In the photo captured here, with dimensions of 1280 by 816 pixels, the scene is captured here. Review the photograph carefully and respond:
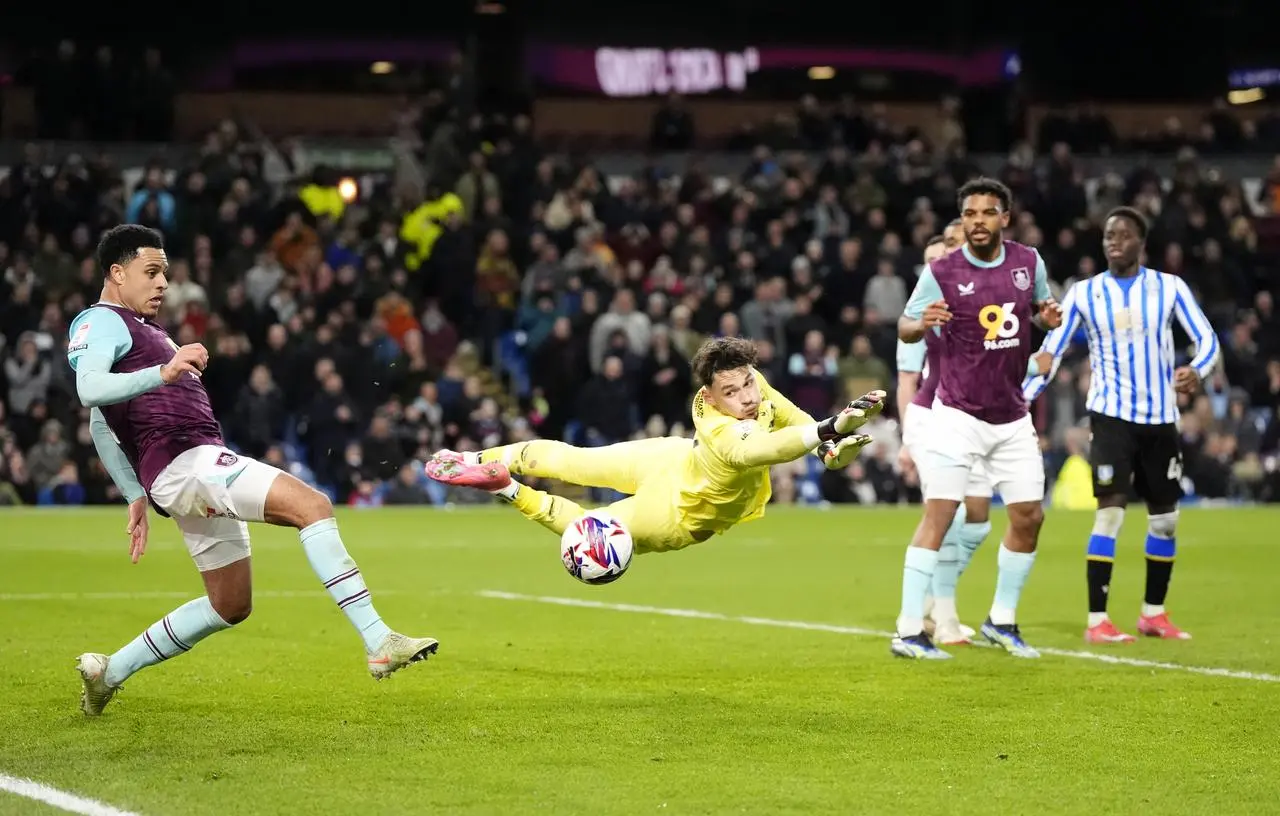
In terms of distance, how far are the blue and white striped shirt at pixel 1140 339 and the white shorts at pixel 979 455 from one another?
123 centimetres

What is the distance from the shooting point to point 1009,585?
11.2m

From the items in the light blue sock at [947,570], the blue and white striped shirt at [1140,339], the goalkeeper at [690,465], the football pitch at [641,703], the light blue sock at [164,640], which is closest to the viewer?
the football pitch at [641,703]

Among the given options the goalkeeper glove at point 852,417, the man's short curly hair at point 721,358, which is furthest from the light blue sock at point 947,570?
the goalkeeper glove at point 852,417

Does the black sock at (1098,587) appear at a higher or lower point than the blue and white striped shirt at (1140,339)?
lower

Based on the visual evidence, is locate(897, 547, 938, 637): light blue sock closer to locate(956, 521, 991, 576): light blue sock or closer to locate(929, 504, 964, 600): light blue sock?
locate(929, 504, 964, 600): light blue sock

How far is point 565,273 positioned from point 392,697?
55.0ft

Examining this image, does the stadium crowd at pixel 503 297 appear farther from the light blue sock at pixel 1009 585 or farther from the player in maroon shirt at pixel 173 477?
the player in maroon shirt at pixel 173 477

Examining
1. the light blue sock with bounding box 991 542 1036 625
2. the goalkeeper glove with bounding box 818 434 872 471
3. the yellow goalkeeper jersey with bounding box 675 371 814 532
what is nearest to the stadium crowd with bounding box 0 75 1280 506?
the light blue sock with bounding box 991 542 1036 625

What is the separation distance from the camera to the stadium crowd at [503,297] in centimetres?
2345

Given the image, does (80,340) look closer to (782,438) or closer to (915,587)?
(782,438)

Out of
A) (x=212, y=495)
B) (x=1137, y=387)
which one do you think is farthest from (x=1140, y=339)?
(x=212, y=495)

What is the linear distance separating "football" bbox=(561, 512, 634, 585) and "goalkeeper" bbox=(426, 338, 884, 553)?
240 millimetres

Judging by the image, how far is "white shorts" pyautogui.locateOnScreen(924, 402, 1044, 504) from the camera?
1085 centimetres

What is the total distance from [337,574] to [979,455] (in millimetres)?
4354
